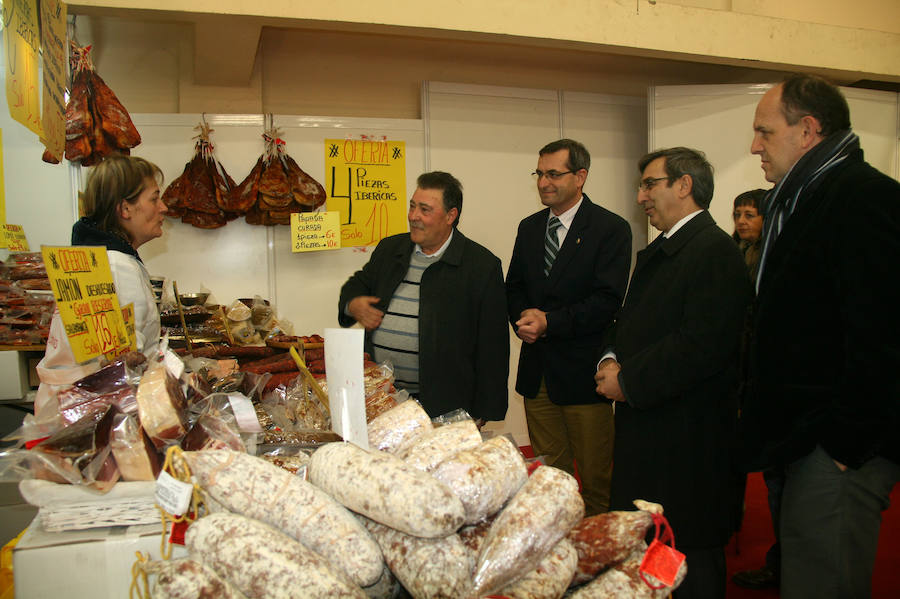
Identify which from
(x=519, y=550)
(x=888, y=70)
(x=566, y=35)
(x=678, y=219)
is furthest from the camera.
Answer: (x=888, y=70)

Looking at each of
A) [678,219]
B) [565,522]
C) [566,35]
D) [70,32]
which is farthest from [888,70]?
[70,32]

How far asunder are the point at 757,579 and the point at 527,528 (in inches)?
99.5

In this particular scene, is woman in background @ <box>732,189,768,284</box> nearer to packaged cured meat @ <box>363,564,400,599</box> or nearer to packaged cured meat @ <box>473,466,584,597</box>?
packaged cured meat @ <box>473,466,584,597</box>

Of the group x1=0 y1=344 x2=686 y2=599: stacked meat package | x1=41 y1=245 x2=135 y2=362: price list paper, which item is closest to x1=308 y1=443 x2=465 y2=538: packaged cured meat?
x1=0 y1=344 x2=686 y2=599: stacked meat package

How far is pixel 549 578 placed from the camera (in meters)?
1.07

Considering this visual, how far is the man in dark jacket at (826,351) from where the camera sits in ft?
4.93

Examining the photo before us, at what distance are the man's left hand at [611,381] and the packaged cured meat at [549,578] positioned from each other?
1.12 m

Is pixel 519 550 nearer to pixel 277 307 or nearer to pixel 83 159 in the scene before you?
pixel 83 159

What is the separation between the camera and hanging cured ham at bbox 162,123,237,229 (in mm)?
3857

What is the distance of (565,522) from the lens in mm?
1136

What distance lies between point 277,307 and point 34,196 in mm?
1569

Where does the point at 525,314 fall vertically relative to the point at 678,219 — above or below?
below

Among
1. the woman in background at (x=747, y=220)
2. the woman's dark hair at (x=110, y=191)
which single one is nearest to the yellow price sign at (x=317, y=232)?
the woman's dark hair at (x=110, y=191)

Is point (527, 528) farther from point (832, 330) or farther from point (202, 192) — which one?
point (202, 192)
